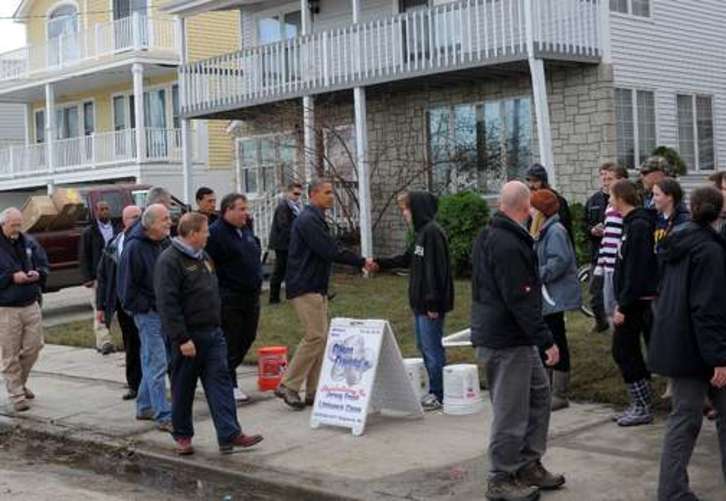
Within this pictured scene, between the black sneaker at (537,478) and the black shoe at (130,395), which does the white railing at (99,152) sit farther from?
the black sneaker at (537,478)

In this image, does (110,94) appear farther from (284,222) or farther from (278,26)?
(284,222)

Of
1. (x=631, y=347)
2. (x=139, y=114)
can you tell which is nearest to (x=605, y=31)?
(x=631, y=347)

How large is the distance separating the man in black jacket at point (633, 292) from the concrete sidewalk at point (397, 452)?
0.80ft

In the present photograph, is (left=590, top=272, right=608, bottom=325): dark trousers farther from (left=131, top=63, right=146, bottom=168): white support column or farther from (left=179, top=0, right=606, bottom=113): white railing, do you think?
(left=131, top=63, right=146, bottom=168): white support column

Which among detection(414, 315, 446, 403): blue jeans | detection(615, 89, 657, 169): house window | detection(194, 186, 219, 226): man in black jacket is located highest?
detection(615, 89, 657, 169): house window

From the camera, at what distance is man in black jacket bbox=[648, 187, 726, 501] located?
5.33 meters

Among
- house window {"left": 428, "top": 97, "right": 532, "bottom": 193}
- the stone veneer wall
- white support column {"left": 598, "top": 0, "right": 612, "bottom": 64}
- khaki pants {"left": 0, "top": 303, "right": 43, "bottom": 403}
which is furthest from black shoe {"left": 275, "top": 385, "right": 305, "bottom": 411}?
white support column {"left": 598, "top": 0, "right": 612, "bottom": 64}

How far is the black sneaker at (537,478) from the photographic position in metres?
6.16

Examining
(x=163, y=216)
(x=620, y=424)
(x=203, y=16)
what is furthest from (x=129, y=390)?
(x=203, y=16)

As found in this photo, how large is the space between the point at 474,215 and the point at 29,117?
2365 centimetres

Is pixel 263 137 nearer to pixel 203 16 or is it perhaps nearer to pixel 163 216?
pixel 203 16

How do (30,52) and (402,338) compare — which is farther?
(30,52)

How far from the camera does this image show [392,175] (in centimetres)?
2098

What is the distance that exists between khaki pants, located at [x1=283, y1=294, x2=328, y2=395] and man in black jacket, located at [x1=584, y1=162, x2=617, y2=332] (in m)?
2.78
